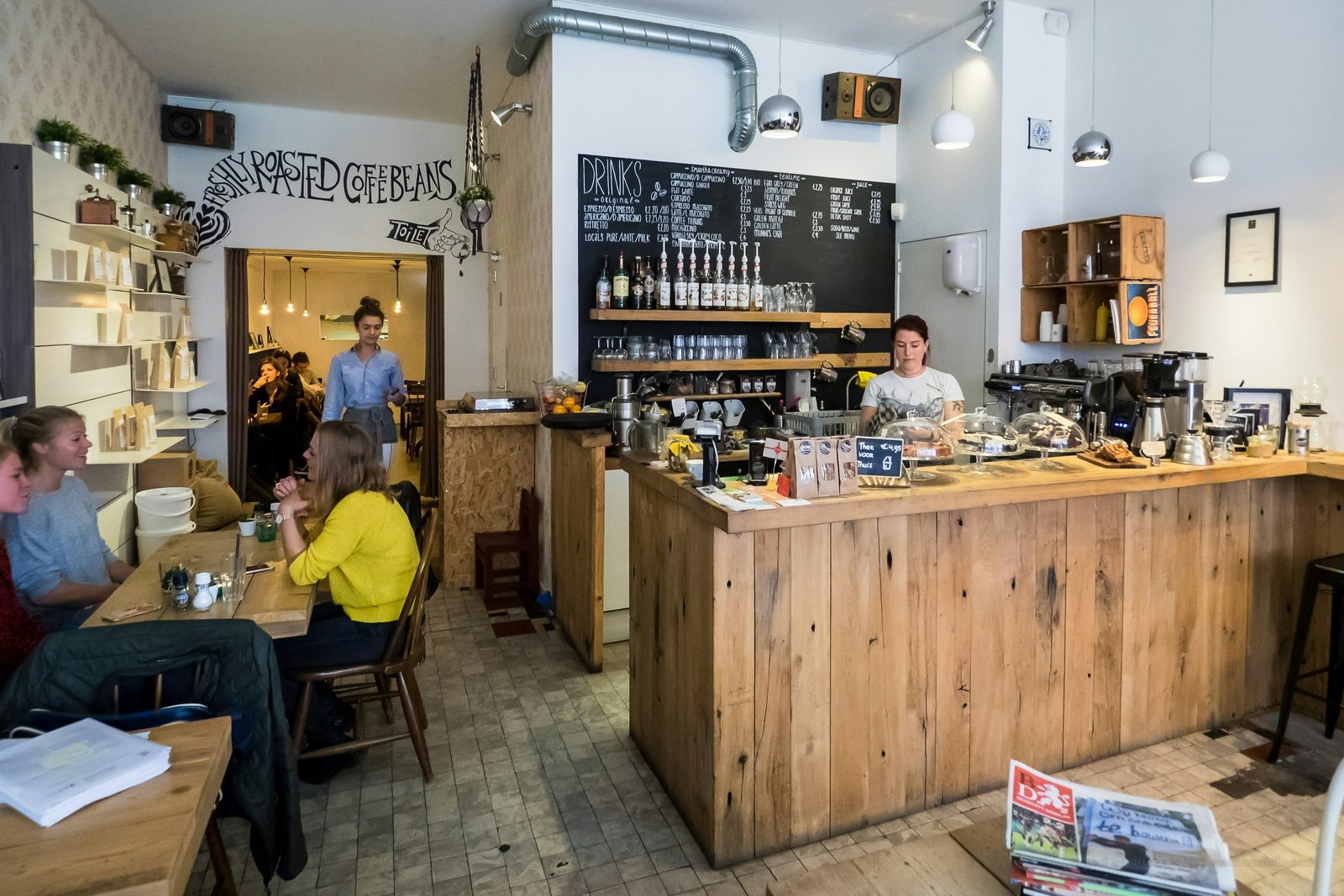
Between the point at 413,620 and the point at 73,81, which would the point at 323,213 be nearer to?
the point at 73,81

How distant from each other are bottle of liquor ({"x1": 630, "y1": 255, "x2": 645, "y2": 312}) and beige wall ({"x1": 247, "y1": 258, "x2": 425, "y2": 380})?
1008 cm

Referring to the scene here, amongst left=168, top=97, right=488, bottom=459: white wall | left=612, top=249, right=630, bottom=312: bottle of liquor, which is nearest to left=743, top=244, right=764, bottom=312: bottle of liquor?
left=612, top=249, right=630, bottom=312: bottle of liquor

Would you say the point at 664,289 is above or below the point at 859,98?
below

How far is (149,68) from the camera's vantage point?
6.28 meters

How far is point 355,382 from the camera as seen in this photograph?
229 inches

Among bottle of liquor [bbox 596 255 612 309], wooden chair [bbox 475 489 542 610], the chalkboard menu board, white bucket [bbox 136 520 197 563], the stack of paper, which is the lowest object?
wooden chair [bbox 475 489 542 610]

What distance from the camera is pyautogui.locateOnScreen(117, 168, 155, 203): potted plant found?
524cm

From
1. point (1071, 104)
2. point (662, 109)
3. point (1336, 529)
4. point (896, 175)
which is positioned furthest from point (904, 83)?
point (1336, 529)

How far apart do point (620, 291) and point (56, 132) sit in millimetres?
3053

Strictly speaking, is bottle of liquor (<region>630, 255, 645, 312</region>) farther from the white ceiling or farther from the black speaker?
the black speaker

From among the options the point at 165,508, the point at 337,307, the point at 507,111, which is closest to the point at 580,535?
the point at 165,508

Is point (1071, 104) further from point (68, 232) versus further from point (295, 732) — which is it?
point (68, 232)

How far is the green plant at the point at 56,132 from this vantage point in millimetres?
4387

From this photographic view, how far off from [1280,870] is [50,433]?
4094 mm
